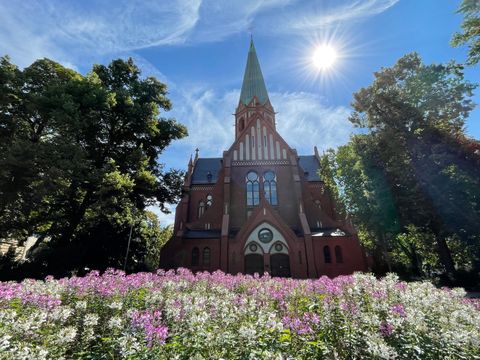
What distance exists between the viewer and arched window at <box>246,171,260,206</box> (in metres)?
28.5

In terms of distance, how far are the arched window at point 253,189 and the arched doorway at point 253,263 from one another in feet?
20.3

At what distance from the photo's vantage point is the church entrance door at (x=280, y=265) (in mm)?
23656

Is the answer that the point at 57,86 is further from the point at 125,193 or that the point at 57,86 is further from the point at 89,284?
the point at 89,284

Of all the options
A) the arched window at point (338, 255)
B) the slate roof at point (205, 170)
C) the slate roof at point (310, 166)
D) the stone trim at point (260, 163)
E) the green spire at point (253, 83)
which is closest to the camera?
the arched window at point (338, 255)

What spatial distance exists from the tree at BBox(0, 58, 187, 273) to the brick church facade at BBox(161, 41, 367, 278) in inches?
238

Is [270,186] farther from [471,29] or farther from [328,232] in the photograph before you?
[471,29]

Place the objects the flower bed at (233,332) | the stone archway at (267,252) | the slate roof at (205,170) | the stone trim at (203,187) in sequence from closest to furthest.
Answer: the flower bed at (233,332) < the stone archway at (267,252) < the stone trim at (203,187) < the slate roof at (205,170)

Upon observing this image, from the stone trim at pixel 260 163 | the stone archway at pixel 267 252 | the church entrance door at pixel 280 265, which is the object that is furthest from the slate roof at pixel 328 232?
the stone trim at pixel 260 163

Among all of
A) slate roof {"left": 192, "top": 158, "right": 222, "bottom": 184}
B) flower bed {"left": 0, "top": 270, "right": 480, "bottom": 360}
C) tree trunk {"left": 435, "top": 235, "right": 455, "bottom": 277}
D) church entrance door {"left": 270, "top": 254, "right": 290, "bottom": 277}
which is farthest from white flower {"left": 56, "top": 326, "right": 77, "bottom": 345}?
slate roof {"left": 192, "top": 158, "right": 222, "bottom": 184}

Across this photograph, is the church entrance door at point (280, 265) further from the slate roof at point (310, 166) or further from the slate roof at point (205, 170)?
the slate roof at point (205, 170)

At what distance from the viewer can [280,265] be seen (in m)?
23.9

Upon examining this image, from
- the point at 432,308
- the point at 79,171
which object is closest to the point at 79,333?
the point at 432,308

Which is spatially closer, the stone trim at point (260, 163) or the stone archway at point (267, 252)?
the stone archway at point (267, 252)

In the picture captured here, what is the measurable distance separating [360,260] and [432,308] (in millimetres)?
20026
